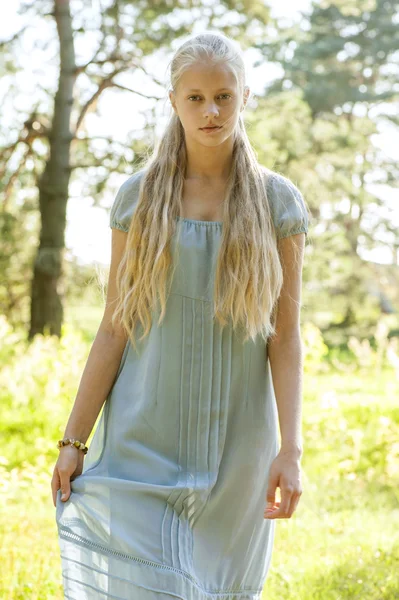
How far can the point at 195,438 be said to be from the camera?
2.05 metres

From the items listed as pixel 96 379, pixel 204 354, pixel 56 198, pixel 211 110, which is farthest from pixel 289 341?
pixel 56 198

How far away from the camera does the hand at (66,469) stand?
207 cm

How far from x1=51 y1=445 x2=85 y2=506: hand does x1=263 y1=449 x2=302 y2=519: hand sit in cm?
50

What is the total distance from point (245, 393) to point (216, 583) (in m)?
0.48

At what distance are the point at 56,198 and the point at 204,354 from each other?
8535mm

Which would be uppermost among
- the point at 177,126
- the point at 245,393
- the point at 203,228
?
the point at 177,126

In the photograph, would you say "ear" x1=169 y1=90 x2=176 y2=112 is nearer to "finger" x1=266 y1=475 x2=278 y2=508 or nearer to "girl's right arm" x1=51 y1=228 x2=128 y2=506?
"girl's right arm" x1=51 y1=228 x2=128 y2=506

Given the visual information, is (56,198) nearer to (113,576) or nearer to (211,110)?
(211,110)

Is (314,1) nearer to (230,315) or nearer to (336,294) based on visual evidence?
(336,294)

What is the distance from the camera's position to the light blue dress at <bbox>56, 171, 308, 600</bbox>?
6.40 ft

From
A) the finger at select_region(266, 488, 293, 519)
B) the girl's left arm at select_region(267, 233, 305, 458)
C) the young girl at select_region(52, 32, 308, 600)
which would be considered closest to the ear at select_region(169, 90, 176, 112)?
the young girl at select_region(52, 32, 308, 600)

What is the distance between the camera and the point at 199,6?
405 inches

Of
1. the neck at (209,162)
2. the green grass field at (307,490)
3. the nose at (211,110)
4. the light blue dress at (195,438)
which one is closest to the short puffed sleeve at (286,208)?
the light blue dress at (195,438)

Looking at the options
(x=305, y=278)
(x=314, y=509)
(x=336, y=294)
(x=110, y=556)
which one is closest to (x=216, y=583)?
(x=110, y=556)
